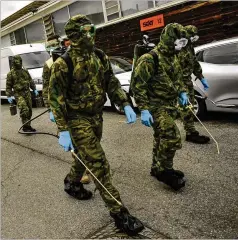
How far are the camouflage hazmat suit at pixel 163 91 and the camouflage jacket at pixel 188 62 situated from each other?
1.48 metres

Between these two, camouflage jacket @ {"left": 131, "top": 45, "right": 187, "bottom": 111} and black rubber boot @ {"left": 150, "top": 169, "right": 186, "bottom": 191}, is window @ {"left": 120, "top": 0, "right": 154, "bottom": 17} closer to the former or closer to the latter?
camouflage jacket @ {"left": 131, "top": 45, "right": 187, "bottom": 111}

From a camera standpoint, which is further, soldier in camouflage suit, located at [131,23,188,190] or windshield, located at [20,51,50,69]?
windshield, located at [20,51,50,69]

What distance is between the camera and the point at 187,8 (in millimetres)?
11148

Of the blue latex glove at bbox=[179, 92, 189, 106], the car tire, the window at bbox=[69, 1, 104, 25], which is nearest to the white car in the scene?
the car tire

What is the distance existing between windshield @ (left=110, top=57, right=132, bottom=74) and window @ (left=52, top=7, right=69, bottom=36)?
727cm

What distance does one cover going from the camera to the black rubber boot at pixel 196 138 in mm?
5461

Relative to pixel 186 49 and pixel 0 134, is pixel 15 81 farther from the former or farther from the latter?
pixel 186 49

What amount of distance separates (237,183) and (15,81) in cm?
540

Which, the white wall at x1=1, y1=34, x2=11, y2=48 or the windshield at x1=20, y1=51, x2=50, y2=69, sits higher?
the white wall at x1=1, y1=34, x2=11, y2=48

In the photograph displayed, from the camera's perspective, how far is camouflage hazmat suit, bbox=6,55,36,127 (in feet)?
24.5

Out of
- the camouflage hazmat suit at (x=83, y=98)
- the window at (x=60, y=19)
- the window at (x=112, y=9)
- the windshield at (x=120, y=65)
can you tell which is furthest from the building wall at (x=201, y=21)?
the camouflage hazmat suit at (x=83, y=98)

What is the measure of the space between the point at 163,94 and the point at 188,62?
185 centimetres

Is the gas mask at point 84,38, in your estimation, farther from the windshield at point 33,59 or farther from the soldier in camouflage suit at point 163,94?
the windshield at point 33,59

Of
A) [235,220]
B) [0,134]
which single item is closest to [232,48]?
[235,220]
